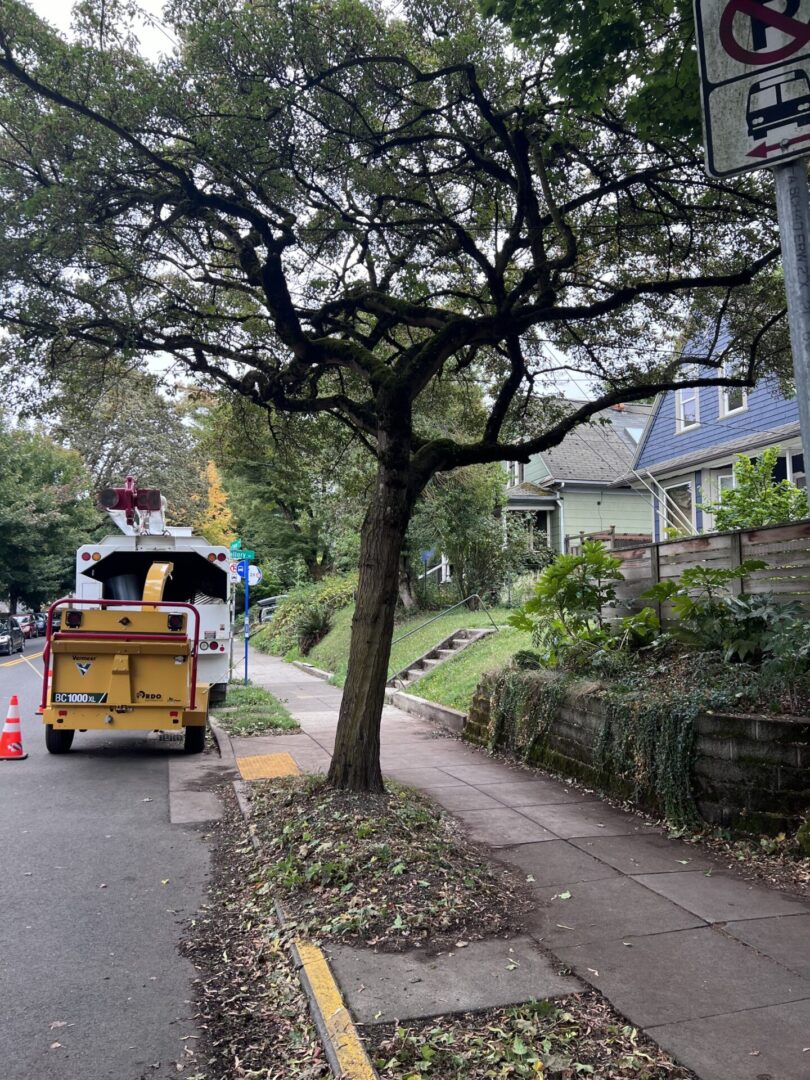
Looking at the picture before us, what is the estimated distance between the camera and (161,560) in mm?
12336

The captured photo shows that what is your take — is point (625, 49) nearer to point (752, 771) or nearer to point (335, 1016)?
point (752, 771)

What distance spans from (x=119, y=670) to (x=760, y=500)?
878 centimetres

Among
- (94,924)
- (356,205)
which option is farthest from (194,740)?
(356,205)

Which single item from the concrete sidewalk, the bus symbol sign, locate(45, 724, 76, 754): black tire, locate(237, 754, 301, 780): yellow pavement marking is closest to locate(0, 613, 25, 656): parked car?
locate(45, 724, 76, 754): black tire

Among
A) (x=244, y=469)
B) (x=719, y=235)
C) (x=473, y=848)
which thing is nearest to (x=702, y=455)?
(x=719, y=235)

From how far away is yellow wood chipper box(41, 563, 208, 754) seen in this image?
30.9 feet

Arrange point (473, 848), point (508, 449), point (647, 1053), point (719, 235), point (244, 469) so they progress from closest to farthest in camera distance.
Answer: point (647, 1053) < point (473, 848) < point (508, 449) < point (719, 235) < point (244, 469)

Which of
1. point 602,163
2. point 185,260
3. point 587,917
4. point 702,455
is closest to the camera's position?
point 587,917

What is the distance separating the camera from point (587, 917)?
4633 mm

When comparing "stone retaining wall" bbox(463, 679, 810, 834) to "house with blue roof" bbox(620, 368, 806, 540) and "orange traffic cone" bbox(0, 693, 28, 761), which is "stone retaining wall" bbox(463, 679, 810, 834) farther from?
"house with blue roof" bbox(620, 368, 806, 540)

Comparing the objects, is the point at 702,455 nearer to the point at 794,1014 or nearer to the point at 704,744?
the point at 704,744

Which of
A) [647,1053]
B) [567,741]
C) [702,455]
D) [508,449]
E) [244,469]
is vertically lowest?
[647,1053]

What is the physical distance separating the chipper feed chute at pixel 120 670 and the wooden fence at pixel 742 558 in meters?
5.21

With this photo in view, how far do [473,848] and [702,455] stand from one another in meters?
14.1
